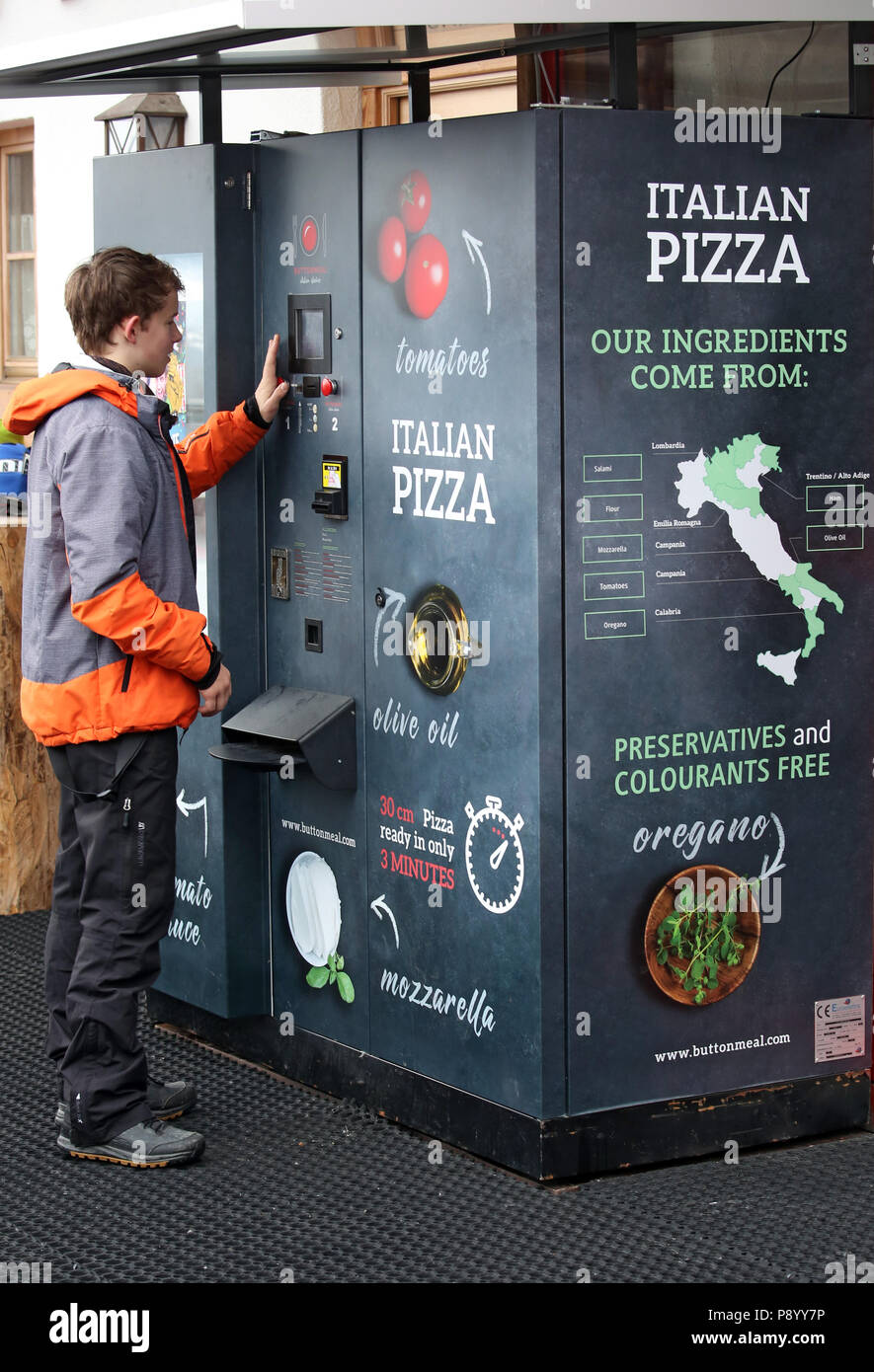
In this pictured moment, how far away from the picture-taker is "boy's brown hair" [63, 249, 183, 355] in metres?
4.35

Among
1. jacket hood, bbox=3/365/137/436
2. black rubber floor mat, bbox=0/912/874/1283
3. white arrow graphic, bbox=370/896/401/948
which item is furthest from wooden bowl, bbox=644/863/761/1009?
jacket hood, bbox=3/365/137/436

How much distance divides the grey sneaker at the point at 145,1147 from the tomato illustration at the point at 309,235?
84.1 inches

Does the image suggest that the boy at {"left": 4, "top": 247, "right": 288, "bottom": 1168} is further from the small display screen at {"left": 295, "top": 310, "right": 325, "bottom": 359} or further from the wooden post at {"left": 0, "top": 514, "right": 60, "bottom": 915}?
the wooden post at {"left": 0, "top": 514, "right": 60, "bottom": 915}

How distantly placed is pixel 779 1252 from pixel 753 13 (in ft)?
8.23

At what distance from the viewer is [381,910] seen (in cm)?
459

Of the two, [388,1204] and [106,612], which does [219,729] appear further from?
[388,1204]

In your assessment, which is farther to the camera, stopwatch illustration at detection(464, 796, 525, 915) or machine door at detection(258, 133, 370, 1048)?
machine door at detection(258, 133, 370, 1048)

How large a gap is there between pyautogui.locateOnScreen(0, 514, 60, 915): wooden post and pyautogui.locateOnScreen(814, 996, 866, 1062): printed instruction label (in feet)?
10.1

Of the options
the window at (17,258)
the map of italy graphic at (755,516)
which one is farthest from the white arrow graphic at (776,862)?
the window at (17,258)

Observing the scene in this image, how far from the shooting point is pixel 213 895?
5.02 m

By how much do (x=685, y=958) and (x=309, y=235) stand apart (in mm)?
1967

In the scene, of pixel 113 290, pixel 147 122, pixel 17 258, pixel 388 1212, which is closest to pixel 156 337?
pixel 113 290

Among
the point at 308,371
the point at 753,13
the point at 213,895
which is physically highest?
the point at 753,13
